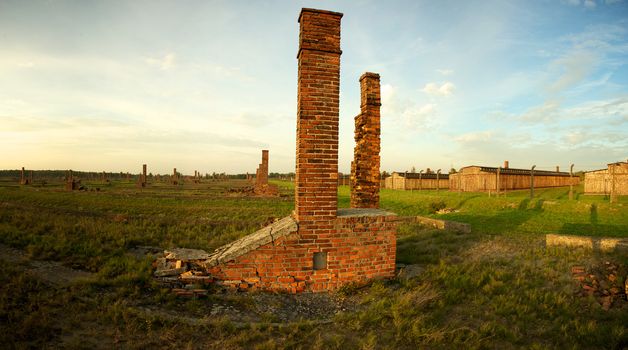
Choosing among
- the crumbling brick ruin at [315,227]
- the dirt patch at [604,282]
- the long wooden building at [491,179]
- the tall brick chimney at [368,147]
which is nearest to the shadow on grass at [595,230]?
the dirt patch at [604,282]

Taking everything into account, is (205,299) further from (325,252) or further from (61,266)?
(61,266)

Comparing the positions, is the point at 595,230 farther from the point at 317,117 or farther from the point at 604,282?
the point at 317,117

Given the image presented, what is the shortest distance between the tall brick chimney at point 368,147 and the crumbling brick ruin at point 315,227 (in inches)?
79.7

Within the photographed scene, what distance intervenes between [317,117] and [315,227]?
6.36 feet

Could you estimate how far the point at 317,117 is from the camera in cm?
562

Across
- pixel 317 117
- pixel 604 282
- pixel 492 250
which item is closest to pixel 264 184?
pixel 492 250

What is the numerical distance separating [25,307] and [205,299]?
2419 millimetres

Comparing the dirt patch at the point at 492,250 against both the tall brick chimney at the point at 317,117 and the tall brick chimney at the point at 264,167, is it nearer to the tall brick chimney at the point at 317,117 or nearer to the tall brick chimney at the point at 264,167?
the tall brick chimney at the point at 317,117

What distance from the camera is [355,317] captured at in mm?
4531

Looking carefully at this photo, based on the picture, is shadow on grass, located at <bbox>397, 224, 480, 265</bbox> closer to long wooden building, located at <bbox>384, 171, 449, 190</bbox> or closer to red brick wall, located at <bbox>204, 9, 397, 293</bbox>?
red brick wall, located at <bbox>204, 9, 397, 293</bbox>

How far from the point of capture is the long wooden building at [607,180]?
20.1 m

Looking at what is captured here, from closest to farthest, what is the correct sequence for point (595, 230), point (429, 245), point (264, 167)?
point (429, 245) < point (595, 230) < point (264, 167)

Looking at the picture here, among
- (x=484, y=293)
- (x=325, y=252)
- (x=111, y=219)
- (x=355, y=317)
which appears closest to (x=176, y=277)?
(x=325, y=252)

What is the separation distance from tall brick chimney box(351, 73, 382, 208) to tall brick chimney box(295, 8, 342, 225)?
2.16 meters
